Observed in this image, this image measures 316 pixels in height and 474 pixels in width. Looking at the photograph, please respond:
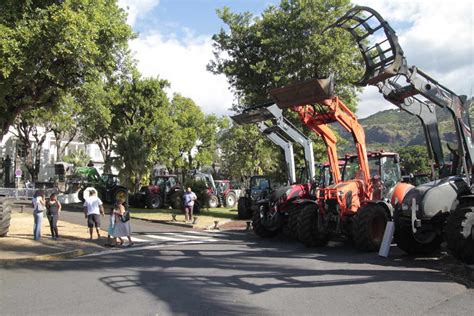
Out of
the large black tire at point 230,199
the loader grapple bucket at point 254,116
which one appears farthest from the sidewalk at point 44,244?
the large black tire at point 230,199

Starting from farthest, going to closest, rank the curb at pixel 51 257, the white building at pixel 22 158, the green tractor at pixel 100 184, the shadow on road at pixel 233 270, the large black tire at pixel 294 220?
the white building at pixel 22 158 → the green tractor at pixel 100 184 → the large black tire at pixel 294 220 → the curb at pixel 51 257 → the shadow on road at pixel 233 270

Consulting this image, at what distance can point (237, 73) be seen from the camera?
26.1 metres

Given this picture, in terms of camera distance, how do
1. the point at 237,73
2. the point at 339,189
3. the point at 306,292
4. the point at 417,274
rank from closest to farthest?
1. the point at 306,292
2. the point at 417,274
3. the point at 339,189
4. the point at 237,73

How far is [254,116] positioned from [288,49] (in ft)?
26.1

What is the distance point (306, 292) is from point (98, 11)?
12.2 meters

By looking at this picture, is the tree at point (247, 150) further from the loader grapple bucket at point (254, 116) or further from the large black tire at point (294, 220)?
the large black tire at point (294, 220)

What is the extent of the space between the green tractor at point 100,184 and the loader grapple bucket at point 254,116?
42.7 ft

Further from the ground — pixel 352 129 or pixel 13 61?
pixel 13 61

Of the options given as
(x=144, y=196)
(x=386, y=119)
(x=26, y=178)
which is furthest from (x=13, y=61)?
(x=386, y=119)

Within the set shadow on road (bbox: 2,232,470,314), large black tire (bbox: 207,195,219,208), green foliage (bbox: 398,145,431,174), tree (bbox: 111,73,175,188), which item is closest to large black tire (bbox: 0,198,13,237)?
shadow on road (bbox: 2,232,470,314)

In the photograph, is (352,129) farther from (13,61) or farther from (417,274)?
(13,61)

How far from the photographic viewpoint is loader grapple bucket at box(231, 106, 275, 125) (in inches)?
689

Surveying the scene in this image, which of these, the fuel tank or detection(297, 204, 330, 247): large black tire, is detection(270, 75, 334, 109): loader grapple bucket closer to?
detection(297, 204, 330, 247): large black tire

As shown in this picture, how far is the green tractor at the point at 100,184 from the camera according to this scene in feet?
96.8
